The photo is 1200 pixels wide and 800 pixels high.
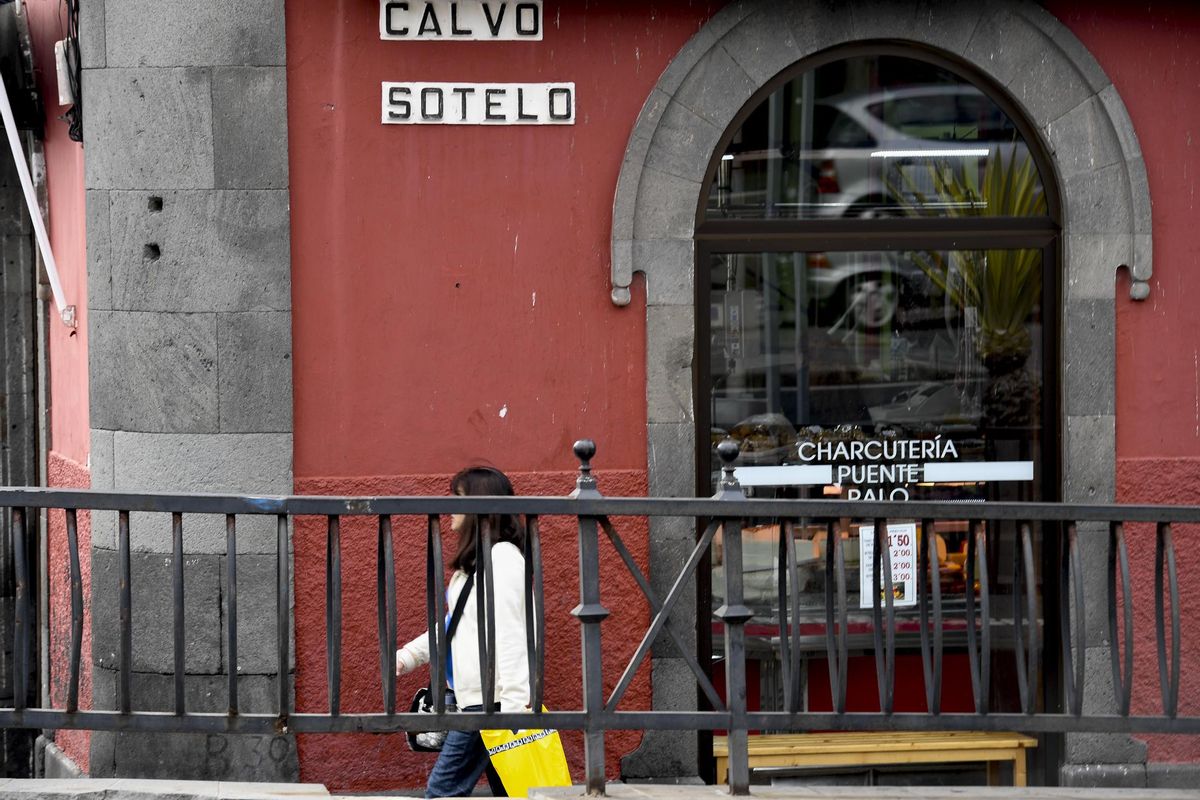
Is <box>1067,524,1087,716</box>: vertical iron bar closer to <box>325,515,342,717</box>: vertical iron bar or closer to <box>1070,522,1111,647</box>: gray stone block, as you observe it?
<box>1070,522,1111,647</box>: gray stone block

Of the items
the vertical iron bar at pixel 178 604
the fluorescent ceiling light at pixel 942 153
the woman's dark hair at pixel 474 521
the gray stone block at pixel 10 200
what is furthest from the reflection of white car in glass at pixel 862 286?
the gray stone block at pixel 10 200

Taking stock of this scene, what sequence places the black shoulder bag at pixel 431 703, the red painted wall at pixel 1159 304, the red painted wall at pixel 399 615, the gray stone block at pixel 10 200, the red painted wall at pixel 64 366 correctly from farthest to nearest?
the gray stone block at pixel 10 200, the red painted wall at pixel 64 366, the red painted wall at pixel 1159 304, the red painted wall at pixel 399 615, the black shoulder bag at pixel 431 703

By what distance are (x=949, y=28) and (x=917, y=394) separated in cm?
173

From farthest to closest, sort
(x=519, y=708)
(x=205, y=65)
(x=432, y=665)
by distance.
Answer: (x=205, y=65) < (x=519, y=708) < (x=432, y=665)

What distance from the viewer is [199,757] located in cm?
649

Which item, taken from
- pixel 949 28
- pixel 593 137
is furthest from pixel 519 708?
pixel 949 28

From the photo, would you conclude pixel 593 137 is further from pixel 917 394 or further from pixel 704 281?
pixel 917 394

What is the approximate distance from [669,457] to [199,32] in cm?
285

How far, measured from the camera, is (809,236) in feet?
22.5

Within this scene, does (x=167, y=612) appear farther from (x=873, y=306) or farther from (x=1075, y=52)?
(x=1075, y=52)

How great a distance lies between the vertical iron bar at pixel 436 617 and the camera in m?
4.93

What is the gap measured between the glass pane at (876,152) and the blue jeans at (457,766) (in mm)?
2736

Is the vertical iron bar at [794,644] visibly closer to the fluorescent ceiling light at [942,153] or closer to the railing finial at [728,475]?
the railing finial at [728,475]

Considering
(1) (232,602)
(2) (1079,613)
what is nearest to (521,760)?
(1) (232,602)
